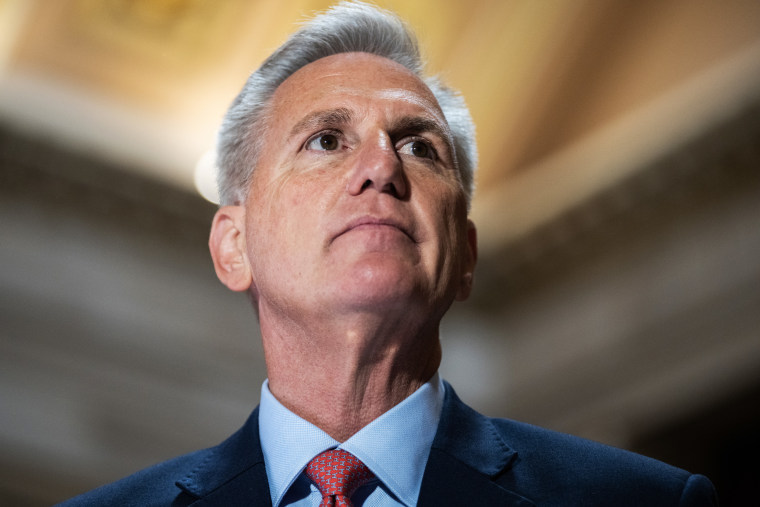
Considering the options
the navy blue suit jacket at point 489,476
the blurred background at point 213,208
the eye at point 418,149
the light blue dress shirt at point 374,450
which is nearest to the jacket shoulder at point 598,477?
the navy blue suit jacket at point 489,476

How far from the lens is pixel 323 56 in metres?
2.08

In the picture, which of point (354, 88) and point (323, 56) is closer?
Result: point (354, 88)

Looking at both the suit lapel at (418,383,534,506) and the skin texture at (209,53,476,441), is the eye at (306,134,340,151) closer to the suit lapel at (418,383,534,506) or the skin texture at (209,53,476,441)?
the skin texture at (209,53,476,441)

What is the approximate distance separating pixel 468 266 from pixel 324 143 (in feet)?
1.33

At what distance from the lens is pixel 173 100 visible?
19.0ft

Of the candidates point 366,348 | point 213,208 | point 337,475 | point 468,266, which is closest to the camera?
point 337,475

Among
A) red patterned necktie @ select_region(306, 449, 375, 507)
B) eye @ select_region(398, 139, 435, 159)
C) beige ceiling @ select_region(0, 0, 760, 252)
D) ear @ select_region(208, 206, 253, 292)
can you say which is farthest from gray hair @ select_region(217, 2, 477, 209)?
beige ceiling @ select_region(0, 0, 760, 252)

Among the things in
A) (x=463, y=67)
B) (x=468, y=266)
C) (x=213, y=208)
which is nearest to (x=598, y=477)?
(x=468, y=266)

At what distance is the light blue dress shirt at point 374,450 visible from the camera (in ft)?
5.16

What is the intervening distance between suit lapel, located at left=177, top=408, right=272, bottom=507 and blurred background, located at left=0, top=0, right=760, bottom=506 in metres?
3.94

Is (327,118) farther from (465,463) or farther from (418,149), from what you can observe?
(465,463)

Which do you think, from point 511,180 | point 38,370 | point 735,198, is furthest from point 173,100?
point 735,198

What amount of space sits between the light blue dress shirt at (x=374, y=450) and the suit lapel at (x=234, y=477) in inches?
0.9

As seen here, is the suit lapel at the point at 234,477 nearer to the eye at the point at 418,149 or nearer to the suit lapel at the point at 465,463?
the suit lapel at the point at 465,463
